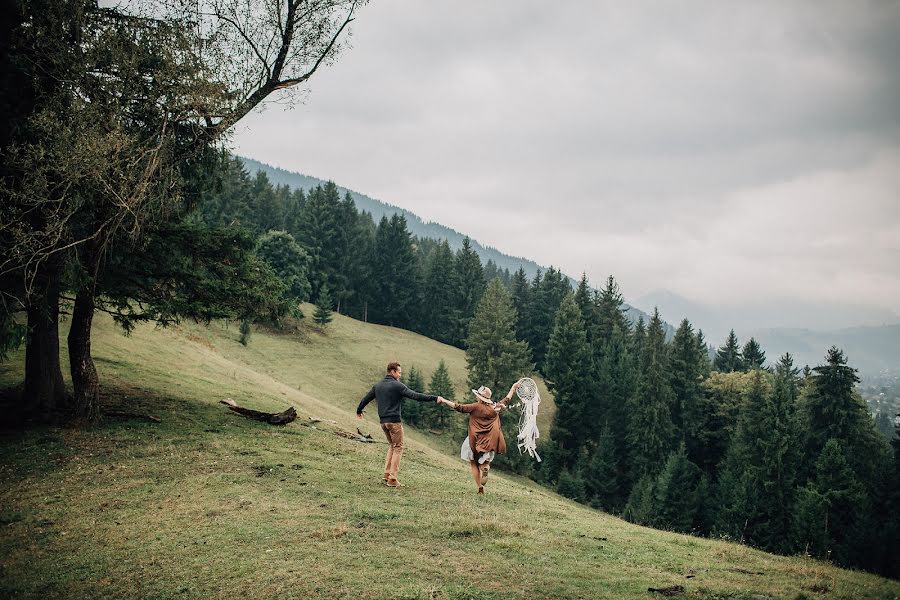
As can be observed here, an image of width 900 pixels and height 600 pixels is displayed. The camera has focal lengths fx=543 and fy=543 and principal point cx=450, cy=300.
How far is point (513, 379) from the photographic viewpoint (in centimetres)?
5444

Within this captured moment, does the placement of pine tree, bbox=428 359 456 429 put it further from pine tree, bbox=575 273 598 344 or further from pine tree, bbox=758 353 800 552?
pine tree, bbox=575 273 598 344

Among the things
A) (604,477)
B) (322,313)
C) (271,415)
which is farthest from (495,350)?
(271,415)

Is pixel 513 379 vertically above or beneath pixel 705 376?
beneath

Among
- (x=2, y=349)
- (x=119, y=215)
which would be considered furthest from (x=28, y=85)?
(x=2, y=349)

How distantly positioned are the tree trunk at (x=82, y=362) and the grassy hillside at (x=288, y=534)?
0.83 metres

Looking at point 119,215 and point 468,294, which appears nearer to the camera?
point 119,215

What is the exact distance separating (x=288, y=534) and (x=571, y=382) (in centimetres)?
5552

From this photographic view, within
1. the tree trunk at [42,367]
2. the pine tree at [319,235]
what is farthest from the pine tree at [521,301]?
the tree trunk at [42,367]

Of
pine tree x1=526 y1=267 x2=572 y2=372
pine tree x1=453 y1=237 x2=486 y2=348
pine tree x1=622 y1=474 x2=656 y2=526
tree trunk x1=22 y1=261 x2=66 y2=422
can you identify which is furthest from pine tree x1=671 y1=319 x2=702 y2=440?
tree trunk x1=22 y1=261 x2=66 y2=422

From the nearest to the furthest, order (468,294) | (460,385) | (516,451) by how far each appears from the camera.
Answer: (516,451)
(460,385)
(468,294)

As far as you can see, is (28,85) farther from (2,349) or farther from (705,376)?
(705,376)

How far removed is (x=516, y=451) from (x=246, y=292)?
116 feet

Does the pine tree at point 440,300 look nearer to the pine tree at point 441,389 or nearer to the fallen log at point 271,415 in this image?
the pine tree at point 441,389

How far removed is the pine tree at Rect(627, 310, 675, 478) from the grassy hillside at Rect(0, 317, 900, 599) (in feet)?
143
